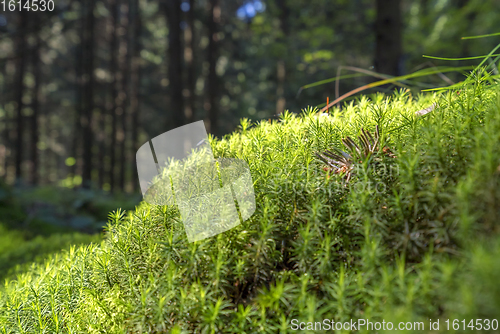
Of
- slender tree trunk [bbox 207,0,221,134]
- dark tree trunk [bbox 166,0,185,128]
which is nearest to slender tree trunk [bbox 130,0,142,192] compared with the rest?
slender tree trunk [bbox 207,0,221,134]

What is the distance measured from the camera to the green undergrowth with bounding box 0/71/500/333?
0.68 m

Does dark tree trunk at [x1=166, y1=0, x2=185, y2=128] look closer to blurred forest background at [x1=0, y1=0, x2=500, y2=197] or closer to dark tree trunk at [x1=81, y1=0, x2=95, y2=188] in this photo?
blurred forest background at [x1=0, y1=0, x2=500, y2=197]

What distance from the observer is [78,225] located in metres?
6.34

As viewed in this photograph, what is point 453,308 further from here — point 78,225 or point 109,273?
point 78,225

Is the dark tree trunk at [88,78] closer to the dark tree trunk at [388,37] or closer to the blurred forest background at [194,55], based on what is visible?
the blurred forest background at [194,55]

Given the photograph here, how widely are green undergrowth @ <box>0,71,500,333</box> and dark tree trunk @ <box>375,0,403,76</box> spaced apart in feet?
12.3

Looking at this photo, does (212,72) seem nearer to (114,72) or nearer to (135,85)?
(135,85)

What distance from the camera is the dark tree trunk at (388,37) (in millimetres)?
4367

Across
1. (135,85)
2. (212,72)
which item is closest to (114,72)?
(135,85)

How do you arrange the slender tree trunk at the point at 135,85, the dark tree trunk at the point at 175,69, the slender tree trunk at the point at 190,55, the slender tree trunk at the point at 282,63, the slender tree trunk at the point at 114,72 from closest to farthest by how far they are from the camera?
1. the dark tree trunk at the point at 175,69
2. the slender tree trunk at the point at 190,55
3. the slender tree trunk at the point at 282,63
4. the slender tree trunk at the point at 135,85
5. the slender tree trunk at the point at 114,72

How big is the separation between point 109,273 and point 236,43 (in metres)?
18.0

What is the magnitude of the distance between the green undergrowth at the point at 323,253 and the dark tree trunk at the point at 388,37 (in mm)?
3757

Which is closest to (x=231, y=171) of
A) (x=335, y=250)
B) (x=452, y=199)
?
(x=335, y=250)

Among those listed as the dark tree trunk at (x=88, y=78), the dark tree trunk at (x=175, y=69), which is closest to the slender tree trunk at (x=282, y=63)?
the dark tree trunk at (x=175, y=69)
